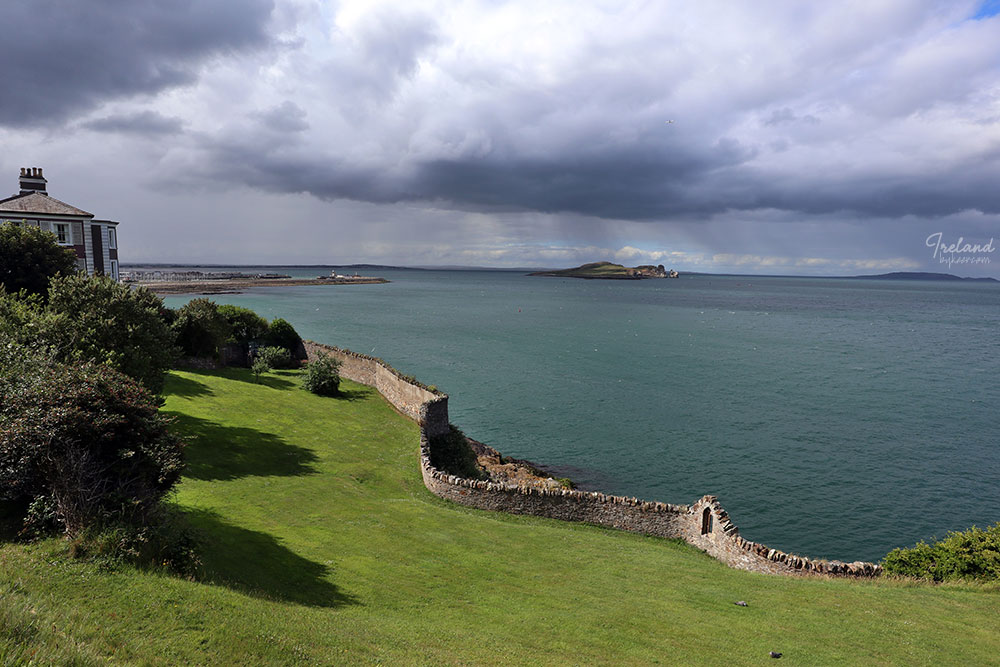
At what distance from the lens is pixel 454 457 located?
34.8 meters

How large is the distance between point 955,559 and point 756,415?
1384 inches

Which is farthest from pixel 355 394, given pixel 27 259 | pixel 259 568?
pixel 259 568

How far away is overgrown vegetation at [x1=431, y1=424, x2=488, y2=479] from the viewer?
1326 inches

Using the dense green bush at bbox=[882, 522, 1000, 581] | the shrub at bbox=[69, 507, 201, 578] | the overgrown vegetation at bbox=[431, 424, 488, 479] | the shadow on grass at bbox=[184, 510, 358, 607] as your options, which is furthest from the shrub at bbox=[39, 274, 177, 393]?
the dense green bush at bbox=[882, 522, 1000, 581]

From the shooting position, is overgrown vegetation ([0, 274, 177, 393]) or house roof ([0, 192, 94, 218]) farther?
house roof ([0, 192, 94, 218])

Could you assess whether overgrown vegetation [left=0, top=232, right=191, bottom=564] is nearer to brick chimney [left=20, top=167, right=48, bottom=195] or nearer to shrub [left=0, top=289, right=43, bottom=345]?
shrub [left=0, top=289, right=43, bottom=345]

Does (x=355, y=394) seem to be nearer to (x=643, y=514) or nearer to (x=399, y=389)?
(x=399, y=389)

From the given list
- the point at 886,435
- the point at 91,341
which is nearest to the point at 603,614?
the point at 91,341

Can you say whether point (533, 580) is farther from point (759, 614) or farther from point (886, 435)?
point (886, 435)

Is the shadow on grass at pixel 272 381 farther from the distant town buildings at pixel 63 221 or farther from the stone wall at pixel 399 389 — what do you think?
the distant town buildings at pixel 63 221

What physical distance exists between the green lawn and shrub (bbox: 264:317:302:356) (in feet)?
105

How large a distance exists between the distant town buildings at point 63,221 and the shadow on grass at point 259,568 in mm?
45103

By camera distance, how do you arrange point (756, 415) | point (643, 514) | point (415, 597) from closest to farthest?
point (415, 597), point (643, 514), point (756, 415)

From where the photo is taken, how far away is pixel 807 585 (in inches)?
776
